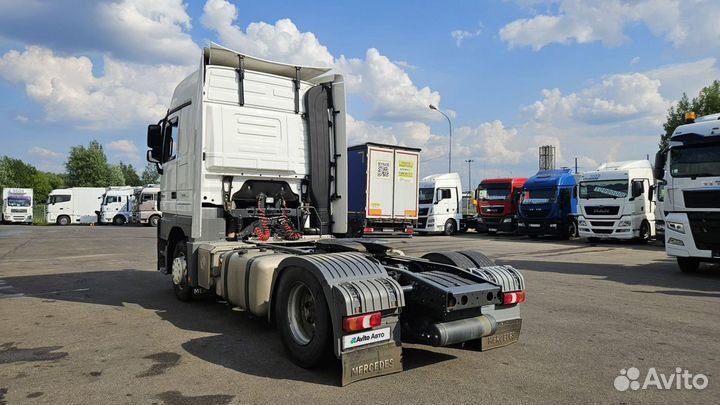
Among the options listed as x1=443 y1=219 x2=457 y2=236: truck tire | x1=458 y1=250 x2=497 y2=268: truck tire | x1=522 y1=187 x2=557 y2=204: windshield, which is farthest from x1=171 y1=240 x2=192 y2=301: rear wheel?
x1=443 y1=219 x2=457 y2=236: truck tire

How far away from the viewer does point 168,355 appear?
5066mm

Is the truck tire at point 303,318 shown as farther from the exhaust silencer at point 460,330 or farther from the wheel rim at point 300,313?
the exhaust silencer at point 460,330

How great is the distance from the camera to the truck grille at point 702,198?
10500 millimetres

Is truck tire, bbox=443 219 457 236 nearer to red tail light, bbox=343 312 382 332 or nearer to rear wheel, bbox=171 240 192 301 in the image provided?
rear wheel, bbox=171 240 192 301

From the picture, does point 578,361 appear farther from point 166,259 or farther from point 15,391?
point 166,259

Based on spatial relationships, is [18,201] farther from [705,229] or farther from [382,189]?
[705,229]

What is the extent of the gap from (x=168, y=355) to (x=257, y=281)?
1.12 meters

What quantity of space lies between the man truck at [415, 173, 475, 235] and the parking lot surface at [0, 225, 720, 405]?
1740 cm

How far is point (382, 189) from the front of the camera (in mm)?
20984

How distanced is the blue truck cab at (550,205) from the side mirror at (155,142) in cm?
1916

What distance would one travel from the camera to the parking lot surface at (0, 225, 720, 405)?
398cm

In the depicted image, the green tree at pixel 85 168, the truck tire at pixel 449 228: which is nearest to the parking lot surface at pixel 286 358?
the truck tire at pixel 449 228

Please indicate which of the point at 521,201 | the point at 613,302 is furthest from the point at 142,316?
the point at 521,201

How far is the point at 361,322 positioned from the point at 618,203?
19.0 m
